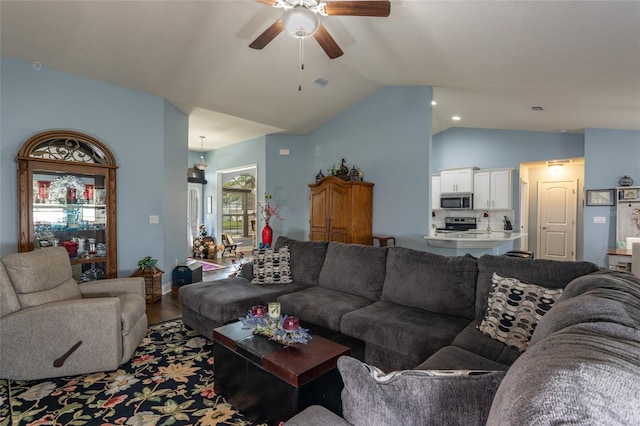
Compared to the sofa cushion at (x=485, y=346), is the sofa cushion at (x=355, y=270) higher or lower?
higher

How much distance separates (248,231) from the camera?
1016 centimetres

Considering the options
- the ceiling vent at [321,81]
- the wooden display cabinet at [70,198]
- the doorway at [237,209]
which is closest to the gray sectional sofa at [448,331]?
the wooden display cabinet at [70,198]

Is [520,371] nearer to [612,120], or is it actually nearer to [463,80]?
[463,80]

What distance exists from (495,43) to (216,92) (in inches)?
143

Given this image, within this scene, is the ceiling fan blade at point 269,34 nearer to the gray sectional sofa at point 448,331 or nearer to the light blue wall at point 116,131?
the gray sectional sofa at point 448,331

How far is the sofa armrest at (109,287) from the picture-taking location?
2963mm

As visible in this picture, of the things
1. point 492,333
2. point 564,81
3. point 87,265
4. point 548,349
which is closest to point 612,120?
point 564,81

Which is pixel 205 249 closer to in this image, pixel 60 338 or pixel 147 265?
pixel 147 265

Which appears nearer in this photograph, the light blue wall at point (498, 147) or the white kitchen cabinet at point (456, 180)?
the light blue wall at point (498, 147)

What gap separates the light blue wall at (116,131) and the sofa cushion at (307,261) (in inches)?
93.3

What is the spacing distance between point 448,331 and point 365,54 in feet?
11.1

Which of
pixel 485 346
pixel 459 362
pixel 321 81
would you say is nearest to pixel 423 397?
pixel 459 362

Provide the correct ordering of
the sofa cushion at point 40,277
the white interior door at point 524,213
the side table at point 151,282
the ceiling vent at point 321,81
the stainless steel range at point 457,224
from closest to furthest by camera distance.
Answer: the sofa cushion at point 40,277 < the side table at point 151,282 < the ceiling vent at point 321,81 < the white interior door at point 524,213 < the stainless steel range at point 457,224

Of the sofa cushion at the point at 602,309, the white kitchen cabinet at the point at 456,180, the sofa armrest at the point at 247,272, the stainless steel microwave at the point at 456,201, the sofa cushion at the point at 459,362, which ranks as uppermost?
the white kitchen cabinet at the point at 456,180
